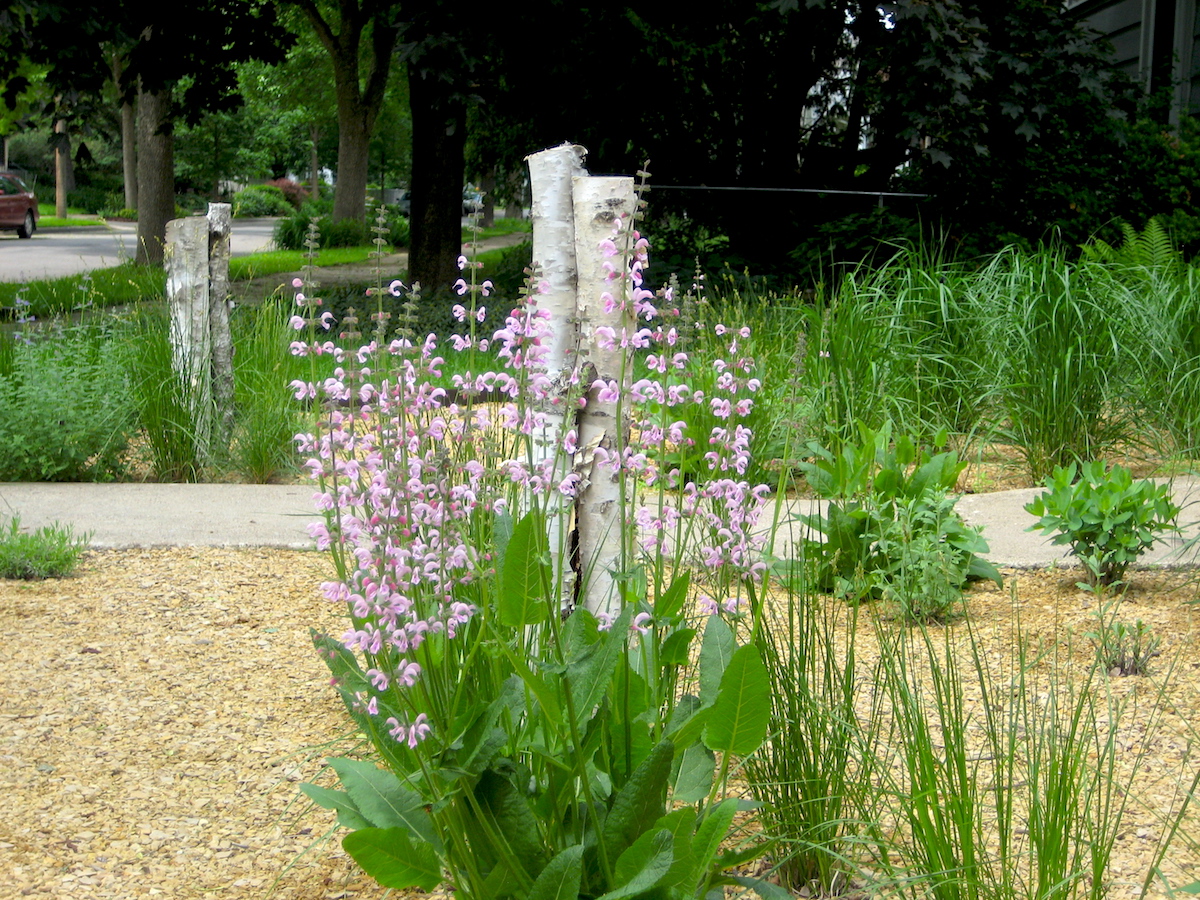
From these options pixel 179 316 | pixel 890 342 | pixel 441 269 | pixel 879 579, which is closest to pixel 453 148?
pixel 441 269

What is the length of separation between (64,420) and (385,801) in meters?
4.90

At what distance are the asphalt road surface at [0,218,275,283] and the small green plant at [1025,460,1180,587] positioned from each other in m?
11.6

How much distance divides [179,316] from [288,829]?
14.9 ft

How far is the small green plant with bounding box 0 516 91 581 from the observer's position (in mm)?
4492

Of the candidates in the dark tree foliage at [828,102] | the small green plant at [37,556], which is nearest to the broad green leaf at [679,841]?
the small green plant at [37,556]

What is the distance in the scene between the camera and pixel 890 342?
6516mm

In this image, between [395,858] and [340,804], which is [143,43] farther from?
[395,858]

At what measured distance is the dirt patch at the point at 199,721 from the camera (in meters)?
2.50

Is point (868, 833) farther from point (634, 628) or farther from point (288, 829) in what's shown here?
point (288, 829)

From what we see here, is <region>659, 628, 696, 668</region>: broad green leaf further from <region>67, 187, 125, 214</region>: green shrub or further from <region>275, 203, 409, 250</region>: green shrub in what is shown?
<region>67, 187, 125, 214</region>: green shrub

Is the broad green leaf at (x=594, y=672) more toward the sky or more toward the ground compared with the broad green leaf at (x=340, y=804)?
more toward the sky

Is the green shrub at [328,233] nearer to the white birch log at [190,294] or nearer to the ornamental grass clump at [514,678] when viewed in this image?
the white birch log at [190,294]

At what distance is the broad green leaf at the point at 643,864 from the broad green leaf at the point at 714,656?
0.31 metres

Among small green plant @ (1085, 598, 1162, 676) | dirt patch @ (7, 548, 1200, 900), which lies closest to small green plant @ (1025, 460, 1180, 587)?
dirt patch @ (7, 548, 1200, 900)
